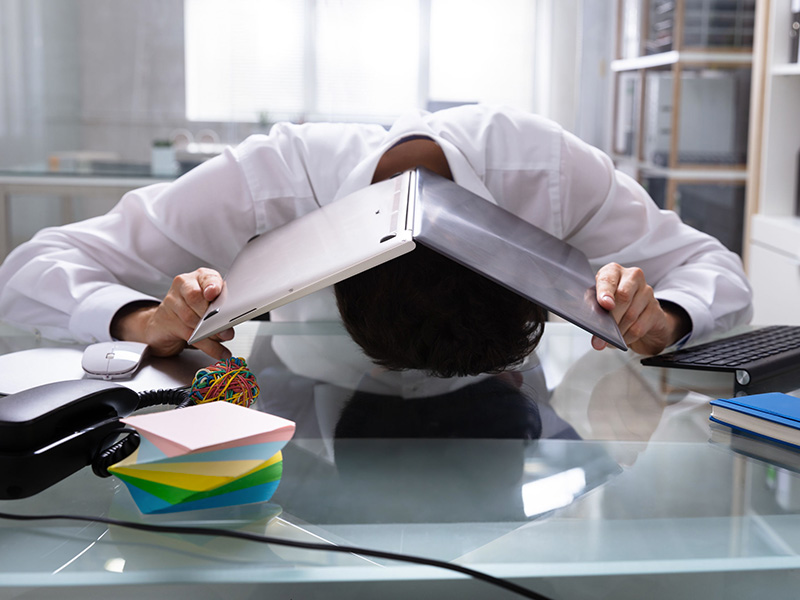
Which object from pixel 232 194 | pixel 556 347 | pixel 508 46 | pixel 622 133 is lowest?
pixel 556 347

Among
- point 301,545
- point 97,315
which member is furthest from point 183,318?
point 301,545

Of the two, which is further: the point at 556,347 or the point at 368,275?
the point at 556,347

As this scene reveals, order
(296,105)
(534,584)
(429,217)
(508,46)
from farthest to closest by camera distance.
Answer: (508,46), (296,105), (429,217), (534,584)

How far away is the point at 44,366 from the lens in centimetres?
64

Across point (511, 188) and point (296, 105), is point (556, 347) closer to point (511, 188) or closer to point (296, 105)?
point (511, 188)

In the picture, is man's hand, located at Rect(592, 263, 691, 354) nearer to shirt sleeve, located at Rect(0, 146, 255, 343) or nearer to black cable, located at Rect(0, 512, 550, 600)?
black cable, located at Rect(0, 512, 550, 600)

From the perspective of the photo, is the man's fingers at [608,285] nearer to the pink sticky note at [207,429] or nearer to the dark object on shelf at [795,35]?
the pink sticky note at [207,429]

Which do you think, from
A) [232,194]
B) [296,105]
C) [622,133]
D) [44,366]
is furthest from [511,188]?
[296,105]

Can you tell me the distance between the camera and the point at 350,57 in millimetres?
3480

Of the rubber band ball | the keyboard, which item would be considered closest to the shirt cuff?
the rubber band ball

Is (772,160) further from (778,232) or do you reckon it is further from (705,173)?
(705,173)

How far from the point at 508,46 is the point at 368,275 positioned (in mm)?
3392

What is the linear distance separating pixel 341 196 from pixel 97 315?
298 millimetres

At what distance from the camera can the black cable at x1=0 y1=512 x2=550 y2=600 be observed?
1.08 feet
